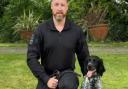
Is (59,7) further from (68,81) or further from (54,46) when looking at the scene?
(68,81)

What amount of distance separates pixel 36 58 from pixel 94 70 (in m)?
0.72

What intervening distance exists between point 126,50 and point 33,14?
4.69 meters

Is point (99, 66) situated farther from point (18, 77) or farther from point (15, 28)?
point (15, 28)

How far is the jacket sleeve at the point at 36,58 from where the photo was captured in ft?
17.4

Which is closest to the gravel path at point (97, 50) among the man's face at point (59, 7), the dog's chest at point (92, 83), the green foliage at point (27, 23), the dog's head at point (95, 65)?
the green foliage at point (27, 23)

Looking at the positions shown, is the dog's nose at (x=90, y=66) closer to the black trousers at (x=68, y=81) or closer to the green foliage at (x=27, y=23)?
the black trousers at (x=68, y=81)

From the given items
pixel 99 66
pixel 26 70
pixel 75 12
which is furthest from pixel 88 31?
pixel 99 66

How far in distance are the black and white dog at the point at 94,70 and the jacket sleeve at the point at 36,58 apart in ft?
1.76

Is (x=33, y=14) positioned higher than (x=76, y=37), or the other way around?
(x=76, y=37)

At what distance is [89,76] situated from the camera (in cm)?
558

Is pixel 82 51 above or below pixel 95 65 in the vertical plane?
above

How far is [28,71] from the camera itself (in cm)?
1103

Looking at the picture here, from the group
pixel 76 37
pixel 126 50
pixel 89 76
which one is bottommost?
pixel 126 50

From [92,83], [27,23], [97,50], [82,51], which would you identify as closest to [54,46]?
[82,51]
